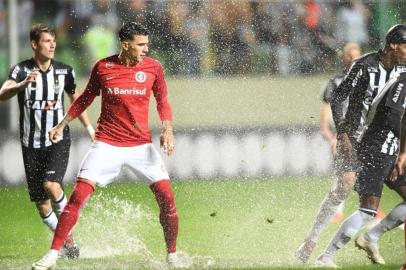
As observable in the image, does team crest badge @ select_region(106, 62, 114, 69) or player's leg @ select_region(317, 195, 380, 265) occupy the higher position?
team crest badge @ select_region(106, 62, 114, 69)

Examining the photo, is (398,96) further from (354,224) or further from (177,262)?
(177,262)

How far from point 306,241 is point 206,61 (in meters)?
10.5

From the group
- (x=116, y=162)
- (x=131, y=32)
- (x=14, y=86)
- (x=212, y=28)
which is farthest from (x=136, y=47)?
(x=212, y=28)

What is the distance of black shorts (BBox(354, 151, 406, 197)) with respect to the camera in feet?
37.4

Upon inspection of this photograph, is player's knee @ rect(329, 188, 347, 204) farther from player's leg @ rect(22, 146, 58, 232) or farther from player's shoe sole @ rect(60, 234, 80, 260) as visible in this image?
player's leg @ rect(22, 146, 58, 232)

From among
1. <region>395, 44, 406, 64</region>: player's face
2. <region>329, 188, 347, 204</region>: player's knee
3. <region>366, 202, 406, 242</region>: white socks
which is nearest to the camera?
<region>395, 44, 406, 64</region>: player's face

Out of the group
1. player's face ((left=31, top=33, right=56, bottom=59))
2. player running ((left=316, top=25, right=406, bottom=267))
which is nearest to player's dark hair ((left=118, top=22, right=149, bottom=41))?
player's face ((left=31, top=33, right=56, bottom=59))

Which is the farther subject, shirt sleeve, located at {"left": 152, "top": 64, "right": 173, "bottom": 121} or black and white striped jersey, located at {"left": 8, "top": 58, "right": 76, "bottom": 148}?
black and white striped jersey, located at {"left": 8, "top": 58, "right": 76, "bottom": 148}

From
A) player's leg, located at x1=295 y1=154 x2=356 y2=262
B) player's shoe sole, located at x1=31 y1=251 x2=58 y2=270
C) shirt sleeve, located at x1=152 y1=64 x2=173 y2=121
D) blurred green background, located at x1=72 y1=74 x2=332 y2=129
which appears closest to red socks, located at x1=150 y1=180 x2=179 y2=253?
shirt sleeve, located at x1=152 y1=64 x2=173 y2=121

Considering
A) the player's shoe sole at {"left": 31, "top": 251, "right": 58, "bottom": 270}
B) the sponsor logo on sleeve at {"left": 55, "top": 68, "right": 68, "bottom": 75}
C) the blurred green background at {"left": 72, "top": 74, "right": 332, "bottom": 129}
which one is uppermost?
the sponsor logo on sleeve at {"left": 55, "top": 68, "right": 68, "bottom": 75}

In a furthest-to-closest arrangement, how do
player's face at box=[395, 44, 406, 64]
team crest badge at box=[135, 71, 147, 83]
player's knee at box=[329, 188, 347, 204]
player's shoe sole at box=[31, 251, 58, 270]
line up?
player's knee at box=[329, 188, 347, 204], player's face at box=[395, 44, 406, 64], team crest badge at box=[135, 71, 147, 83], player's shoe sole at box=[31, 251, 58, 270]

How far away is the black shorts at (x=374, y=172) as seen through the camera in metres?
11.4

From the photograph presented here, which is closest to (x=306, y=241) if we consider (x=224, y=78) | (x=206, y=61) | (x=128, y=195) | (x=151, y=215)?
(x=151, y=215)

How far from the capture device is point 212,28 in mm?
22797
